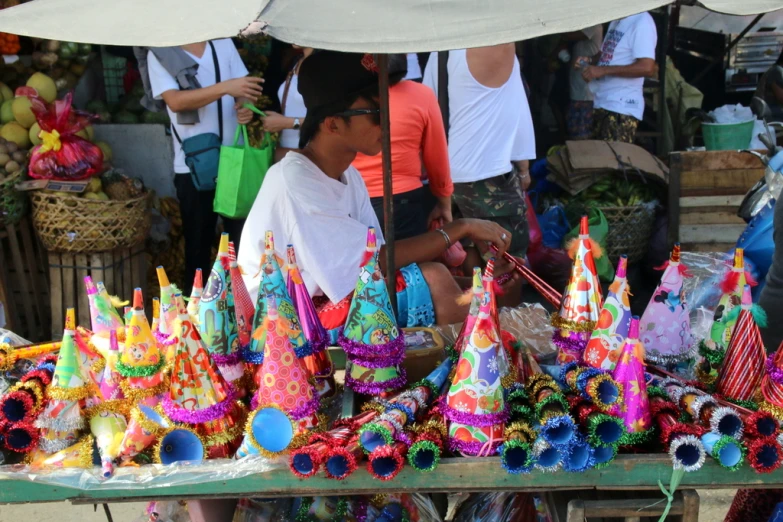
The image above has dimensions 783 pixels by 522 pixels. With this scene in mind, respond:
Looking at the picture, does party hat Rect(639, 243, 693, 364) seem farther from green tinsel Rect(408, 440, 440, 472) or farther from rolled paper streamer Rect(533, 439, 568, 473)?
green tinsel Rect(408, 440, 440, 472)

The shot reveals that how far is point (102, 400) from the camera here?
188 centimetres

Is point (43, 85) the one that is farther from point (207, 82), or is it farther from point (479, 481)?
point (479, 481)

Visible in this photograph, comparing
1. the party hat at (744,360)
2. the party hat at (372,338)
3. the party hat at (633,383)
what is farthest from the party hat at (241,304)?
the party hat at (744,360)

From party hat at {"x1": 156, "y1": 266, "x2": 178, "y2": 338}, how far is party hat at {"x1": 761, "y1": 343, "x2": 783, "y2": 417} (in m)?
1.49

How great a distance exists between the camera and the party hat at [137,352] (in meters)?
1.79

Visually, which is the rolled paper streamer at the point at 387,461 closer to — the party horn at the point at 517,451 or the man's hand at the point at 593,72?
the party horn at the point at 517,451

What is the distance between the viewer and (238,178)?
3.78 meters

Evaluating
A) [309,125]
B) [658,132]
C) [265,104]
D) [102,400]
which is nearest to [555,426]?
[102,400]

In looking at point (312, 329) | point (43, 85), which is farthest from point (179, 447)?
point (43, 85)

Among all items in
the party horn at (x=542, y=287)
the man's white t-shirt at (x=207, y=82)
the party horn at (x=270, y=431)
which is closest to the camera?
the party horn at (x=270, y=431)

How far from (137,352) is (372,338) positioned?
59cm

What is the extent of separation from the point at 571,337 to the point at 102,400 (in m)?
1.25

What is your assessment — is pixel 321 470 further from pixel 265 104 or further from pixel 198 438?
pixel 265 104

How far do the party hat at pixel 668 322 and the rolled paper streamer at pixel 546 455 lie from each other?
53 cm
